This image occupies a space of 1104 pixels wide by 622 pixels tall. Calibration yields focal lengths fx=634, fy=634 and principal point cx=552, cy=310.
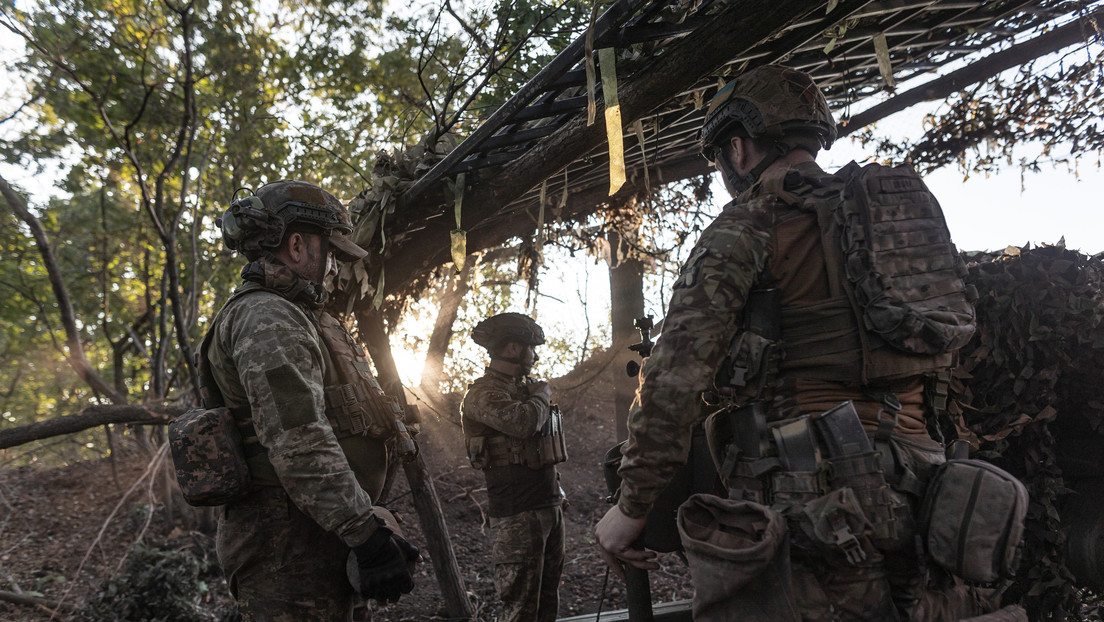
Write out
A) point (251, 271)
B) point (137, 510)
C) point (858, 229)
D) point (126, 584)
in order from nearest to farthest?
point (858, 229)
point (251, 271)
point (126, 584)
point (137, 510)

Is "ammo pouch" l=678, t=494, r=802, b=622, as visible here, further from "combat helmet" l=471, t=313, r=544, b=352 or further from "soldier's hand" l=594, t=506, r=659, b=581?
"combat helmet" l=471, t=313, r=544, b=352

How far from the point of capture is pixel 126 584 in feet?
19.0

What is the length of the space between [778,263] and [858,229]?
10.0 inches

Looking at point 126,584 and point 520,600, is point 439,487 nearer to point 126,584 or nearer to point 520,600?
point 126,584

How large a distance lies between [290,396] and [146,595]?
193 inches

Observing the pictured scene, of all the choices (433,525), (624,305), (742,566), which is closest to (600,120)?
(742,566)

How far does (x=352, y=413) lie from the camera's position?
8.54ft

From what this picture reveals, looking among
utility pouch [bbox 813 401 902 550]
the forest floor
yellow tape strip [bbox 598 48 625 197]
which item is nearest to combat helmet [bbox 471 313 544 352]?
the forest floor

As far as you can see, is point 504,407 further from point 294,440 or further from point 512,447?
point 294,440

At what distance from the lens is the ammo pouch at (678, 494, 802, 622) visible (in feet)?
5.77

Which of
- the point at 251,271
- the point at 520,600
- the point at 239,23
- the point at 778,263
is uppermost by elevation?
the point at 239,23

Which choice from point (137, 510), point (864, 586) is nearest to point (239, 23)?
point (137, 510)

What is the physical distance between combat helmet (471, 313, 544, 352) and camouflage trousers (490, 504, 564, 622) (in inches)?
48.3

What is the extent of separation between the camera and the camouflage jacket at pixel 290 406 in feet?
7.32
